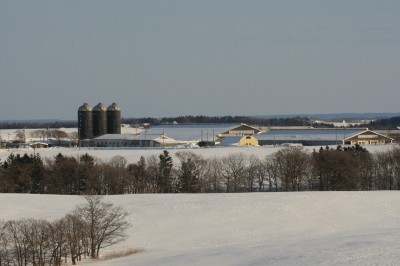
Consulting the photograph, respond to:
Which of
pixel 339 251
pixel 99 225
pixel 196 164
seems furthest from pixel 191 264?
pixel 196 164

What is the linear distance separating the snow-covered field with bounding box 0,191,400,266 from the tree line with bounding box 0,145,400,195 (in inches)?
318

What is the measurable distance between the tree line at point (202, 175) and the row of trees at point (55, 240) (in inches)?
881

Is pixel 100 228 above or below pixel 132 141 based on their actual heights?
below

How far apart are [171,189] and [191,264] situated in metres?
30.7

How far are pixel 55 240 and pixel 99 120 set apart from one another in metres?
83.9

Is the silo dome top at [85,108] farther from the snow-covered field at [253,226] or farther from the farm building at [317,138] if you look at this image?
the snow-covered field at [253,226]

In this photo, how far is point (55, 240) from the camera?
30625 millimetres

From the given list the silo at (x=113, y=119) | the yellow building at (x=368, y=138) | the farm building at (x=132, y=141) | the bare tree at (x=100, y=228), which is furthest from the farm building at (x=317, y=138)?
the bare tree at (x=100, y=228)

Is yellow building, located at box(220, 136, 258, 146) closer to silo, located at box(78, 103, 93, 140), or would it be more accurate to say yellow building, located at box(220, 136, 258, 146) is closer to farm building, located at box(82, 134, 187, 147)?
farm building, located at box(82, 134, 187, 147)

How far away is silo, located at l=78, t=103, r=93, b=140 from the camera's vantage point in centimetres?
11319

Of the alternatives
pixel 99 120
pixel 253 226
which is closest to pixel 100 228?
pixel 253 226

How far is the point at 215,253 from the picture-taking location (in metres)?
29.1

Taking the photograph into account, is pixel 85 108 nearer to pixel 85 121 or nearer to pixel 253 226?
pixel 85 121

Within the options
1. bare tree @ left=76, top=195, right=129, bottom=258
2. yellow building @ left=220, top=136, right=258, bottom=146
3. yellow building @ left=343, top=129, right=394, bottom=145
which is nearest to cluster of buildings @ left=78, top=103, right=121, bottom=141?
yellow building @ left=220, top=136, right=258, bottom=146
